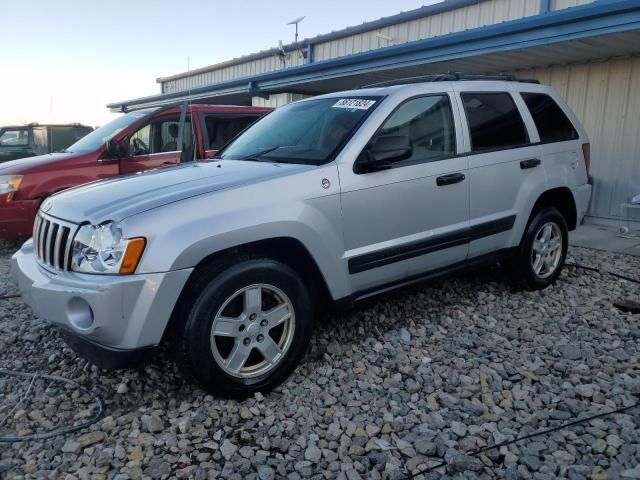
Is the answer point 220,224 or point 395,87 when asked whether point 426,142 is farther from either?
point 220,224

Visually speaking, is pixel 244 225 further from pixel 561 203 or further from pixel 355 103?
pixel 561 203

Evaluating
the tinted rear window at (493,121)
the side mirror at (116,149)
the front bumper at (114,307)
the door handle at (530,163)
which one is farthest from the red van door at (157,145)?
the door handle at (530,163)

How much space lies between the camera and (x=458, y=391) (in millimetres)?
3061

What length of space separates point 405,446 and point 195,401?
3.94 ft

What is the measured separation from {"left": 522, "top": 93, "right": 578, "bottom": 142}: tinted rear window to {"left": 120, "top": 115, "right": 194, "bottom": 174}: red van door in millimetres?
4059

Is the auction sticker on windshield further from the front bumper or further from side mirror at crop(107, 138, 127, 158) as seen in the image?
side mirror at crop(107, 138, 127, 158)

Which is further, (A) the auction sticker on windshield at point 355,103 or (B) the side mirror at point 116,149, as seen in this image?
(B) the side mirror at point 116,149

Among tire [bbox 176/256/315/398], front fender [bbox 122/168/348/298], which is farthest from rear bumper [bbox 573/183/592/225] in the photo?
tire [bbox 176/256/315/398]

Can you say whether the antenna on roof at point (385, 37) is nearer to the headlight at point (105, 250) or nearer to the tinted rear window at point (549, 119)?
the tinted rear window at point (549, 119)

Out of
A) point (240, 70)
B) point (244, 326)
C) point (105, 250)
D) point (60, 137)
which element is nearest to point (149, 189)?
point (105, 250)

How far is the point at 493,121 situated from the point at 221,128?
12.5 ft

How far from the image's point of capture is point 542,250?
4734 millimetres

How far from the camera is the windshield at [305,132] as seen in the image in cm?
348

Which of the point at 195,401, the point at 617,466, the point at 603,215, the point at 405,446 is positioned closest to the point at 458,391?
the point at 405,446
